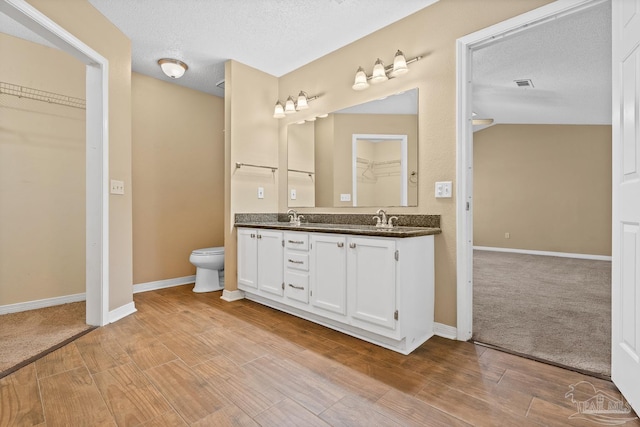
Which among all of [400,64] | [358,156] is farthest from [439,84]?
[358,156]

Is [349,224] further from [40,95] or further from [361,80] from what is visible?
[40,95]

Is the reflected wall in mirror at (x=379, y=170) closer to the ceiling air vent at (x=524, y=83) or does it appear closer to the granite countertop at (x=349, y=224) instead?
→ the granite countertop at (x=349, y=224)

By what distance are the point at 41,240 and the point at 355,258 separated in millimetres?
2883

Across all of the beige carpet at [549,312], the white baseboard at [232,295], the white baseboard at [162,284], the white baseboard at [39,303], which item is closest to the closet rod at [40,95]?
the white baseboard at [39,303]

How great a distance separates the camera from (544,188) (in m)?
6.05

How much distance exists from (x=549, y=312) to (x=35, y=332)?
13.6 ft

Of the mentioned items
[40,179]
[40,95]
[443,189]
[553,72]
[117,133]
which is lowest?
[443,189]

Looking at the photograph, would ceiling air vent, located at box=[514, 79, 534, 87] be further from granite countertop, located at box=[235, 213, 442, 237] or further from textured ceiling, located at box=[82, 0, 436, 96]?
granite countertop, located at box=[235, 213, 442, 237]

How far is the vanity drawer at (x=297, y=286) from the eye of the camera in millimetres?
2484

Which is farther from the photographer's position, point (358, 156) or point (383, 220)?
point (358, 156)

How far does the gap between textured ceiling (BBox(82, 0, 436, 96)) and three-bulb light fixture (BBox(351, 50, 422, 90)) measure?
0.36 m

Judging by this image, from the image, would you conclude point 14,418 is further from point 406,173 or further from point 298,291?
point 406,173

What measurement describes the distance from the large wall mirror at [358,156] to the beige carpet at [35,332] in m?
2.19

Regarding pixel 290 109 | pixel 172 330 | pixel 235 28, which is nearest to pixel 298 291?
pixel 172 330
